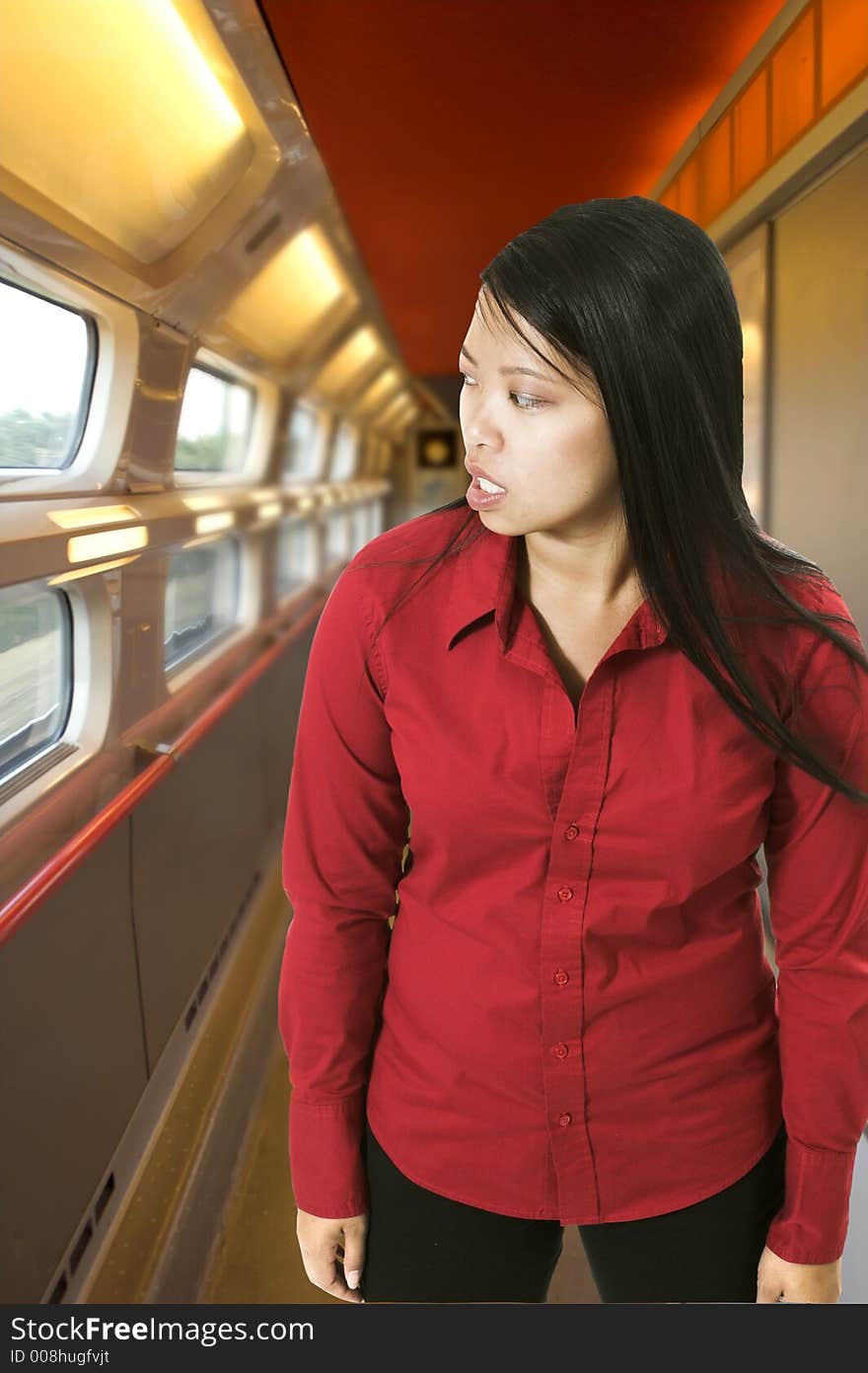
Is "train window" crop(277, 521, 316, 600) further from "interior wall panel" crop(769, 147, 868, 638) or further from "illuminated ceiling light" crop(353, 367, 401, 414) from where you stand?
"interior wall panel" crop(769, 147, 868, 638)

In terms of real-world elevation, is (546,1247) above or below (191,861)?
above

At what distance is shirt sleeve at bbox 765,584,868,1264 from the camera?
1.21 meters

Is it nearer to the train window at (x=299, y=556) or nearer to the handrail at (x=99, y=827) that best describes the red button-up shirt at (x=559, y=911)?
the handrail at (x=99, y=827)

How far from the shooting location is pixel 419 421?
A: 1253cm

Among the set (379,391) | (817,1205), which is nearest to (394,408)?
(379,391)

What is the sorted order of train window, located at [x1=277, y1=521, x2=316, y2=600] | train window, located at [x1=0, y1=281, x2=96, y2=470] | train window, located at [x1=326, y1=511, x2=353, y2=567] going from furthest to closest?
train window, located at [x1=326, y1=511, x2=353, y2=567] < train window, located at [x1=277, y1=521, x2=316, y2=600] < train window, located at [x1=0, y1=281, x2=96, y2=470]

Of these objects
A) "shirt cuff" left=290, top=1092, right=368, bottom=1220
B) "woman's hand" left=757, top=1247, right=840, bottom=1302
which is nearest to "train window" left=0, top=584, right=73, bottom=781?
"shirt cuff" left=290, top=1092, right=368, bottom=1220

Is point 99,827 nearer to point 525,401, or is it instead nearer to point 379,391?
point 525,401

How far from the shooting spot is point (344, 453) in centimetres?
974

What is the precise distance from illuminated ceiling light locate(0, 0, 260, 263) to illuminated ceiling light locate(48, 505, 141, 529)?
22.0 inches

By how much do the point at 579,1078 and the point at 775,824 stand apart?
1.24 feet

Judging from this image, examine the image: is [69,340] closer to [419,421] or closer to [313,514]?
[313,514]

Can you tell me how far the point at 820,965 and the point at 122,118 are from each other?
2.07 meters

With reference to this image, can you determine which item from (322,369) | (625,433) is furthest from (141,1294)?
(322,369)
